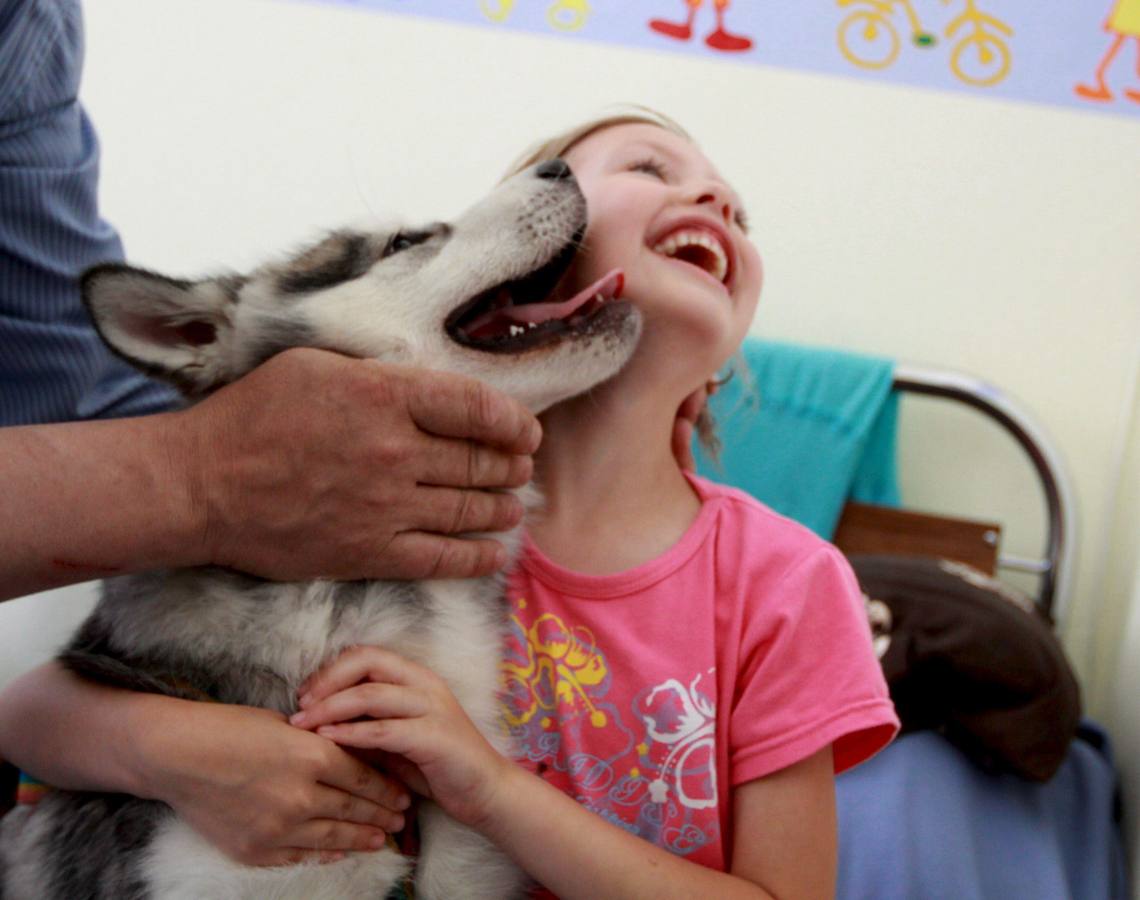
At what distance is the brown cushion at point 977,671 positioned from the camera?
1.84 metres

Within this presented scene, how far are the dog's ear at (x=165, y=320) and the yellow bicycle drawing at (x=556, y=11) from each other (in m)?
0.83

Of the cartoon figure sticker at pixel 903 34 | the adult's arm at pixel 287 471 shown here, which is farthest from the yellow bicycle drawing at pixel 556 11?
the adult's arm at pixel 287 471

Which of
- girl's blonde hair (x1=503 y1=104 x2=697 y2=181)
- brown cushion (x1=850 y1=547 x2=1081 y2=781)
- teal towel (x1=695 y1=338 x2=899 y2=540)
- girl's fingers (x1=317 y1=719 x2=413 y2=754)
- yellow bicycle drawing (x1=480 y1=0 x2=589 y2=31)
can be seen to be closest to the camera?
girl's fingers (x1=317 y1=719 x2=413 y2=754)

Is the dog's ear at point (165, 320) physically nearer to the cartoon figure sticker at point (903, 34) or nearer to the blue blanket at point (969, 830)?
the cartoon figure sticker at point (903, 34)

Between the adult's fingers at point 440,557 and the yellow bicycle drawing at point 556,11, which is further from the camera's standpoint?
the yellow bicycle drawing at point 556,11

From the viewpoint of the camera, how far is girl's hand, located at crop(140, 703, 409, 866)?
0.93m

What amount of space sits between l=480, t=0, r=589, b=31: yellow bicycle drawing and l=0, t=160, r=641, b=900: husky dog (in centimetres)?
74

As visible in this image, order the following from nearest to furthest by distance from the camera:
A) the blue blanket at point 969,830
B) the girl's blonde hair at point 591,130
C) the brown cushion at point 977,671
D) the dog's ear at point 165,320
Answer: the dog's ear at point 165,320 < the girl's blonde hair at point 591,130 < the blue blanket at point 969,830 < the brown cushion at point 977,671

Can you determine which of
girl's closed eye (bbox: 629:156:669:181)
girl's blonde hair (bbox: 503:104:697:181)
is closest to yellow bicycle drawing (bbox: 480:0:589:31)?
girl's blonde hair (bbox: 503:104:697:181)

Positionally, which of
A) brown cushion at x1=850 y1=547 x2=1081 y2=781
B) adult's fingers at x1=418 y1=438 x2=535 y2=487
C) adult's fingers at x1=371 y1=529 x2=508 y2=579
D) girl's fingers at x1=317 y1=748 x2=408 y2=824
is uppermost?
adult's fingers at x1=418 y1=438 x2=535 y2=487

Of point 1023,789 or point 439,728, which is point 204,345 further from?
point 1023,789

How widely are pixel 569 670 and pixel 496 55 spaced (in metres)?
1.30

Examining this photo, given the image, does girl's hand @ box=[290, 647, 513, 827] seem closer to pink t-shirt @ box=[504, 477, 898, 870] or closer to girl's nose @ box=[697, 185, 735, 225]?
pink t-shirt @ box=[504, 477, 898, 870]

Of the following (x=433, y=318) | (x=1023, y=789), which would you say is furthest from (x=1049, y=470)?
(x=433, y=318)
